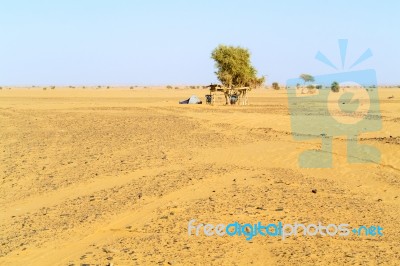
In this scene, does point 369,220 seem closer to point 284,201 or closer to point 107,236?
point 284,201

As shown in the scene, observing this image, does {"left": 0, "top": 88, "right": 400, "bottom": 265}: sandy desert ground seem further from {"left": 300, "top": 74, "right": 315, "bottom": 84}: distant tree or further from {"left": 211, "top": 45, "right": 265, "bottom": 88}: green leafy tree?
{"left": 300, "top": 74, "right": 315, "bottom": 84}: distant tree

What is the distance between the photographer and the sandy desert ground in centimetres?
520

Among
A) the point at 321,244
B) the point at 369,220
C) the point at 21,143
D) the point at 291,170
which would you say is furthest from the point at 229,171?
the point at 21,143

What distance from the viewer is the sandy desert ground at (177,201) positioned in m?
5.20

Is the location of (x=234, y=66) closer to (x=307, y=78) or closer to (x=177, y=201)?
(x=177, y=201)

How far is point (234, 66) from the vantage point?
4166 cm

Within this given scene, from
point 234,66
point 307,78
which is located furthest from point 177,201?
point 307,78

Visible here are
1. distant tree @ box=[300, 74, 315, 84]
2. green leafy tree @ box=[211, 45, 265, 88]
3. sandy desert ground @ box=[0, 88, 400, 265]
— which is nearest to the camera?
sandy desert ground @ box=[0, 88, 400, 265]

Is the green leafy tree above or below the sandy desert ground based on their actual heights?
above

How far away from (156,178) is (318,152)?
5.59m

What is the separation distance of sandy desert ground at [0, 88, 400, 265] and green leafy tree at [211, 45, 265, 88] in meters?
→ 28.1

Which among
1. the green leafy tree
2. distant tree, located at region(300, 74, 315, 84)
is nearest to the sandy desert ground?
the green leafy tree

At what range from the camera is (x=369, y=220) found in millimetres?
6445

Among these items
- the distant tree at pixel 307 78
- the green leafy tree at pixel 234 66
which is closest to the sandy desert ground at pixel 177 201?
the green leafy tree at pixel 234 66
